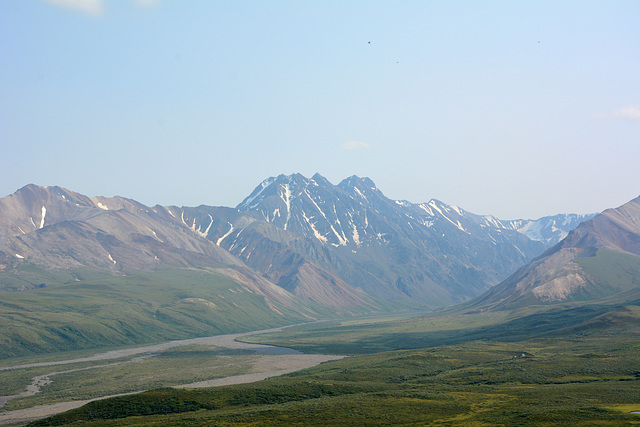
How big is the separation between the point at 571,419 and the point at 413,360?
309 feet

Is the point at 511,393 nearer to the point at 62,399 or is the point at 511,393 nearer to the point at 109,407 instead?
the point at 109,407

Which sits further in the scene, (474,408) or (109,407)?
(109,407)

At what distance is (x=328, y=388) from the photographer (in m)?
134

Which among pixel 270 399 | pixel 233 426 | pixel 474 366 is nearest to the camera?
pixel 233 426

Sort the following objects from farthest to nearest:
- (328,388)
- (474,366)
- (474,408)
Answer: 1. (474,366)
2. (328,388)
3. (474,408)

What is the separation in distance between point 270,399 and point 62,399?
58030 millimetres

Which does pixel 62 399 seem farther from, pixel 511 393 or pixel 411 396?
pixel 511 393

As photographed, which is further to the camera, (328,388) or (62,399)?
(62,399)

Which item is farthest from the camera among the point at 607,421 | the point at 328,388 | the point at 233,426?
the point at 328,388

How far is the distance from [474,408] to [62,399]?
9953cm

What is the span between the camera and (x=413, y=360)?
184250 millimetres

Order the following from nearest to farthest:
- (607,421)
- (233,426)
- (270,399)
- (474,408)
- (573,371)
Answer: (607,421)
(233,426)
(474,408)
(270,399)
(573,371)

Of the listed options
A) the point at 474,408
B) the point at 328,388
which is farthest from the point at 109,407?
the point at 474,408

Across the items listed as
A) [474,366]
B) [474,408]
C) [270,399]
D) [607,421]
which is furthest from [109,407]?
[474,366]
